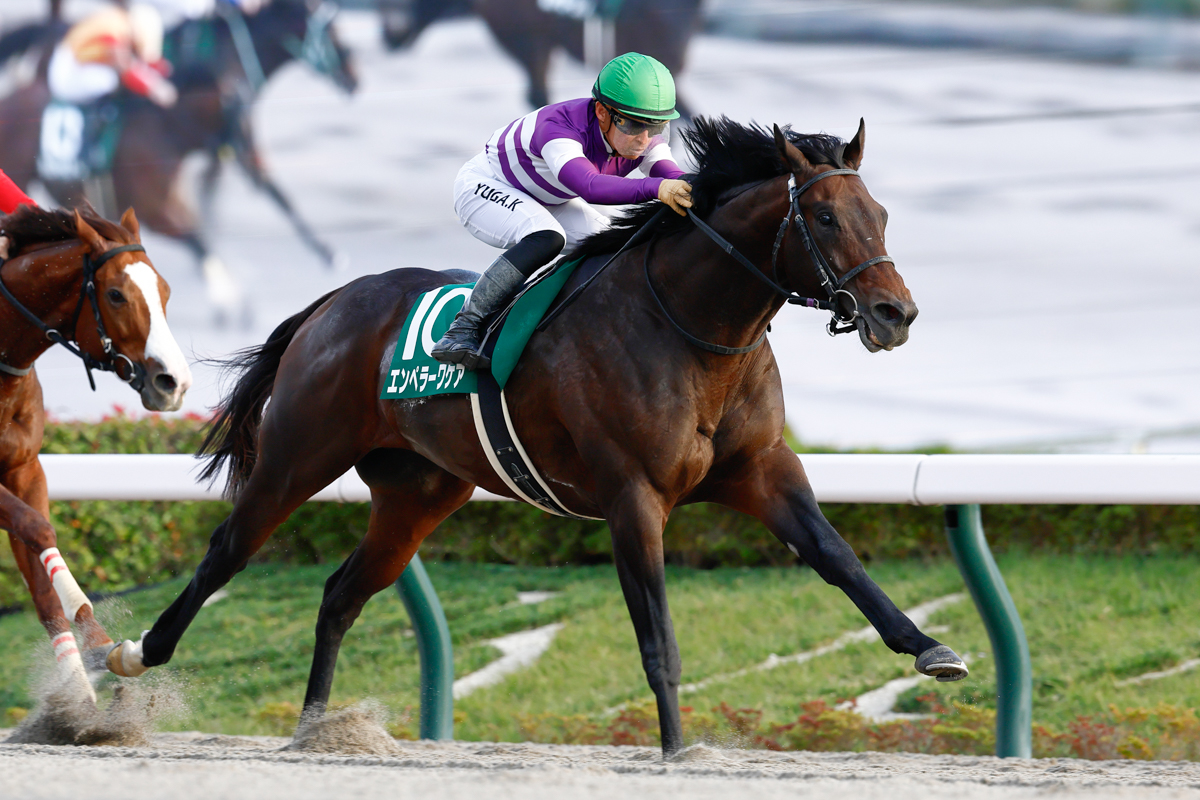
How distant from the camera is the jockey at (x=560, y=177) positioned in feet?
11.8

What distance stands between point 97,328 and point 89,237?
0.32 meters

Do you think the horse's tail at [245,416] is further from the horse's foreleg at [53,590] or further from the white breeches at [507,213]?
the white breeches at [507,213]

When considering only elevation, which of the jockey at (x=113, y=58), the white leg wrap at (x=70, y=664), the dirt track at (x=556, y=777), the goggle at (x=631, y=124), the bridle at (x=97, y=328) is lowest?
the white leg wrap at (x=70, y=664)

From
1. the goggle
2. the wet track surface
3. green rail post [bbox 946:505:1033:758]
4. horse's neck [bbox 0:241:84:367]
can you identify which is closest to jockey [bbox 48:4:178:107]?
the wet track surface

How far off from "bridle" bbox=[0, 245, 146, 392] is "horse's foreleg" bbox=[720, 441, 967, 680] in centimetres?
213

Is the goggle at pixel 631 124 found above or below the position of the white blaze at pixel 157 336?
above

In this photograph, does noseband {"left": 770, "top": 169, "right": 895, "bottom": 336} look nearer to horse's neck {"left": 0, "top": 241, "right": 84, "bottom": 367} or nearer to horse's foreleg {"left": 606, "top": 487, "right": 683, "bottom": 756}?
horse's foreleg {"left": 606, "top": 487, "right": 683, "bottom": 756}

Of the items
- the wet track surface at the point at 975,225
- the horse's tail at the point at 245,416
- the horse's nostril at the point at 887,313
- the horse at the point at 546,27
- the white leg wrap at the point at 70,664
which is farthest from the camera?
the horse at the point at 546,27

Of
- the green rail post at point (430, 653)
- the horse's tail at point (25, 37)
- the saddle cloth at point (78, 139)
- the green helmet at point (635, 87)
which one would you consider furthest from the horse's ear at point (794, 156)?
the horse's tail at point (25, 37)

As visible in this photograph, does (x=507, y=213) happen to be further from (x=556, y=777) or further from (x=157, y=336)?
(x=556, y=777)

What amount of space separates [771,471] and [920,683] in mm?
1970

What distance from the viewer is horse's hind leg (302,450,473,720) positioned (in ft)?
14.4

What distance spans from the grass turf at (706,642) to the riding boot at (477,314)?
71.1 inches

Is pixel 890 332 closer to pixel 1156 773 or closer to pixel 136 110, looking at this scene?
pixel 1156 773
